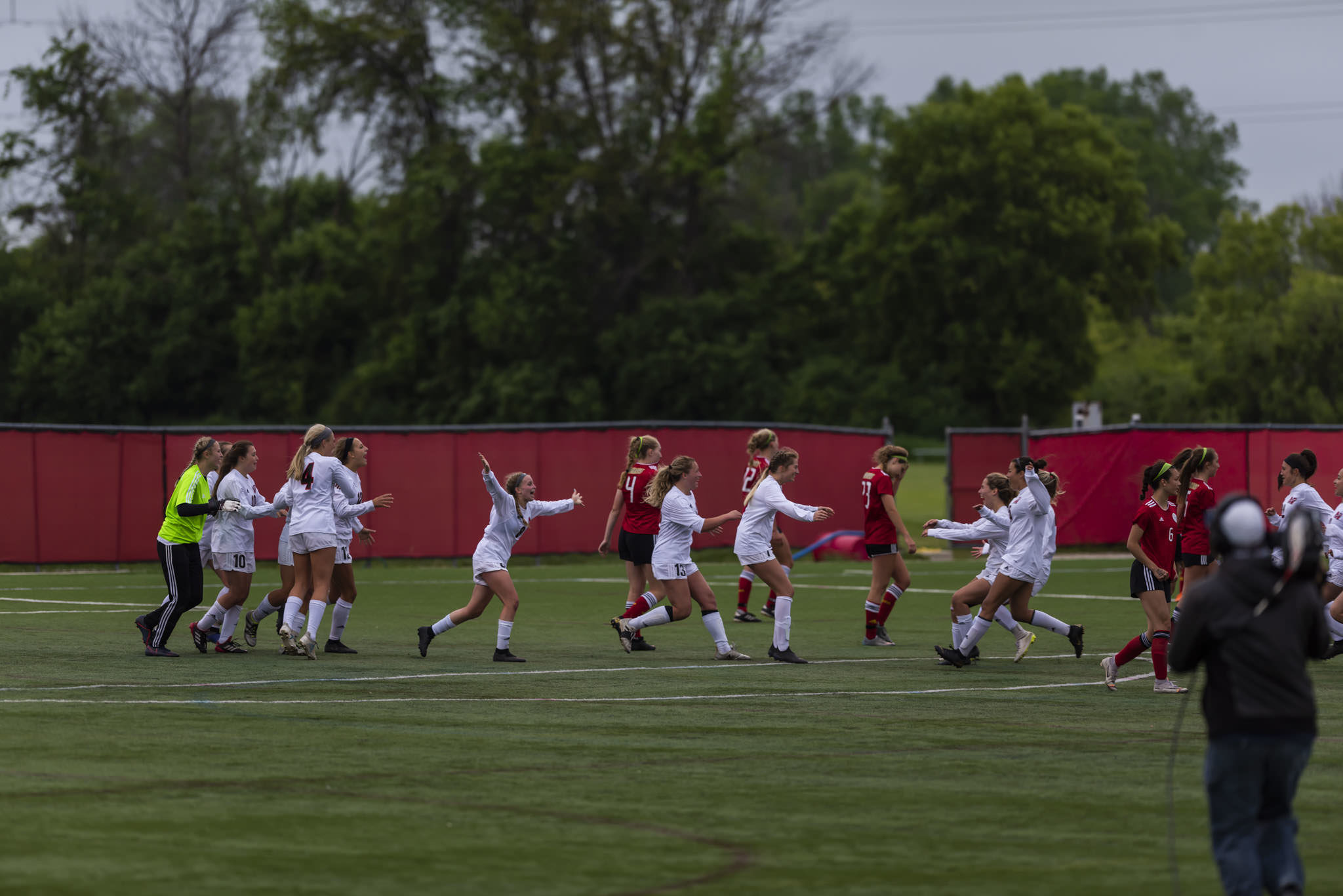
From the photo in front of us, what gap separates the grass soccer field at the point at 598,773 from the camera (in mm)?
6895

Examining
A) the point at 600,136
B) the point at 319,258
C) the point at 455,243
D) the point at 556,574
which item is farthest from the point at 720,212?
the point at 556,574

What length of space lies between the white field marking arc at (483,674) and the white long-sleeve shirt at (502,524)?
1.12 metres

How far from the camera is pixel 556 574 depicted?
1126 inches

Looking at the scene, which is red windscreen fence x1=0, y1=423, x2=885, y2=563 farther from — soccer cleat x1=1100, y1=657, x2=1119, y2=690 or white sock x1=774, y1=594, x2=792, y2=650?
soccer cleat x1=1100, y1=657, x2=1119, y2=690

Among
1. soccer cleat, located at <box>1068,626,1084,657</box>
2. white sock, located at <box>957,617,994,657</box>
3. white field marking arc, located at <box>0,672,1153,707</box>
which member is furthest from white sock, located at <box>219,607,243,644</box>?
soccer cleat, located at <box>1068,626,1084,657</box>

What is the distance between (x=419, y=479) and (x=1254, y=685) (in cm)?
2519

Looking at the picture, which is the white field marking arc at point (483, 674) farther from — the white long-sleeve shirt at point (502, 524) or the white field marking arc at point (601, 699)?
the white long-sleeve shirt at point (502, 524)

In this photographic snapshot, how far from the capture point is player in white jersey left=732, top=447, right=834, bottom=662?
14961 millimetres

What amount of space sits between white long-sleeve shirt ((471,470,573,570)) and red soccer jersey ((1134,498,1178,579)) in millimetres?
4845

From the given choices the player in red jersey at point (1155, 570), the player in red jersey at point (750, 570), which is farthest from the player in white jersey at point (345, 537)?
the player in red jersey at point (1155, 570)

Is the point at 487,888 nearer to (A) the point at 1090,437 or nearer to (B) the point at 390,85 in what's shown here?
(A) the point at 1090,437

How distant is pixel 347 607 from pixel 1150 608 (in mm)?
7225

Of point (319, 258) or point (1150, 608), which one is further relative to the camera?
point (319, 258)

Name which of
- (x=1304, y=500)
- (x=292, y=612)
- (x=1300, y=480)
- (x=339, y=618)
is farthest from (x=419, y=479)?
(x=1304, y=500)
